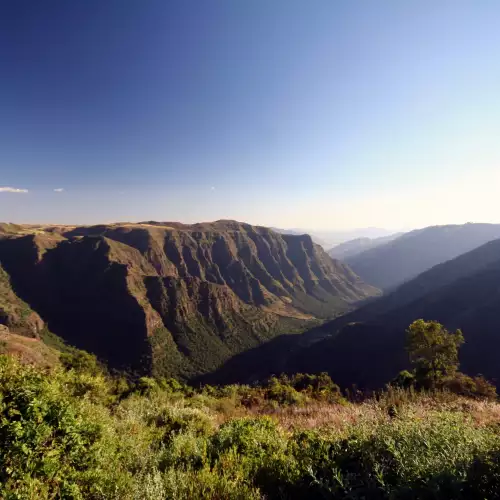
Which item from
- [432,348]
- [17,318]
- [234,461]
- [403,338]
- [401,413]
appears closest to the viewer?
[234,461]

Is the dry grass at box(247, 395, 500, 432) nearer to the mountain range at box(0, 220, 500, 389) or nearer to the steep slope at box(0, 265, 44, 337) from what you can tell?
the mountain range at box(0, 220, 500, 389)

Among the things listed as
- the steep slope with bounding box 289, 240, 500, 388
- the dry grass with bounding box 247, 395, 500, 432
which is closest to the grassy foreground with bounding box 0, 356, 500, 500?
the dry grass with bounding box 247, 395, 500, 432

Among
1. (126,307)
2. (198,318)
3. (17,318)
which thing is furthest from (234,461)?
(198,318)

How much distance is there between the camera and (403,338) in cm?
8594

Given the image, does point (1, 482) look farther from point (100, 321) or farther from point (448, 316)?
point (100, 321)

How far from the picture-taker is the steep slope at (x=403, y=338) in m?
71.6

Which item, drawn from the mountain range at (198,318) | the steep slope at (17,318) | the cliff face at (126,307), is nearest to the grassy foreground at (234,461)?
the mountain range at (198,318)

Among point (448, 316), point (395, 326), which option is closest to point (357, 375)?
point (395, 326)

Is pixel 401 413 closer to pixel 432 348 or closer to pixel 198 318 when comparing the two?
pixel 432 348

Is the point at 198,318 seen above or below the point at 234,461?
below

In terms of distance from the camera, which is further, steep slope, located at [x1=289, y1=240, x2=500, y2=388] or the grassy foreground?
steep slope, located at [x1=289, y1=240, x2=500, y2=388]

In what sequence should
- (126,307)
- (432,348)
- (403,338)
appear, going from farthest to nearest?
(126,307) → (403,338) → (432,348)

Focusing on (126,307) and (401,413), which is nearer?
(401,413)

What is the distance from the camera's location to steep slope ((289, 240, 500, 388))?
71.6 meters
